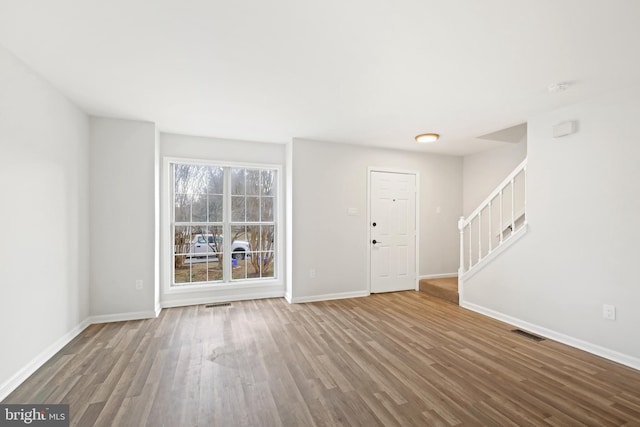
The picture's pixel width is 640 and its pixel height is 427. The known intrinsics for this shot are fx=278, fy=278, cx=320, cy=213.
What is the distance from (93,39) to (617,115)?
456 centimetres

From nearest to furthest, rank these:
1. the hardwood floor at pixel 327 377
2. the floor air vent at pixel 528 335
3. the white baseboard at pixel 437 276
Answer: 1. the hardwood floor at pixel 327 377
2. the floor air vent at pixel 528 335
3. the white baseboard at pixel 437 276

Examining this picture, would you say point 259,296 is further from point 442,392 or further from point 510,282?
point 510,282

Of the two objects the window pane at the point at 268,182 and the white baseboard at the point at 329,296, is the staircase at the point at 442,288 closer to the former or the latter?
the white baseboard at the point at 329,296

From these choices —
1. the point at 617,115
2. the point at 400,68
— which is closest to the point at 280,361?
the point at 400,68

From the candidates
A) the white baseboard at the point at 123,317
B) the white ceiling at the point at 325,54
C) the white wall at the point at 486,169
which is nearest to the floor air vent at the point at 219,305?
the white baseboard at the point at 123,317

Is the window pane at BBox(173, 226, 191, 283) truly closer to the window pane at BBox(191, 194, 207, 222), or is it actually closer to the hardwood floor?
the window pane at BBox(191, 194, 207, 222)

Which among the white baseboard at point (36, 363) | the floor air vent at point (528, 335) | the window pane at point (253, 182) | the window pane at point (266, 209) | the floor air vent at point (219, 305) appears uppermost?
the window pane at point (253, 182)

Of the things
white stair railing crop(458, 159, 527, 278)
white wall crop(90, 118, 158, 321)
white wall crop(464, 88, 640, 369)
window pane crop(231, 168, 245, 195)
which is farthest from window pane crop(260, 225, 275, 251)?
white wall crop(464, 88, 640, 369)

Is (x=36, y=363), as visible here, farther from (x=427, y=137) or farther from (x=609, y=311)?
(x=609, y=311)

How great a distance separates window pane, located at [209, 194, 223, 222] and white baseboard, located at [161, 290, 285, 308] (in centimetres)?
123

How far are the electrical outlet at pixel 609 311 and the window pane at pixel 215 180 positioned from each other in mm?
4915

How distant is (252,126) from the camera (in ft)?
12.6

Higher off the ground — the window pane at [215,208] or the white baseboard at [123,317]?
the window pane at [215,208]

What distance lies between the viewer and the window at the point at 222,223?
170 inches
